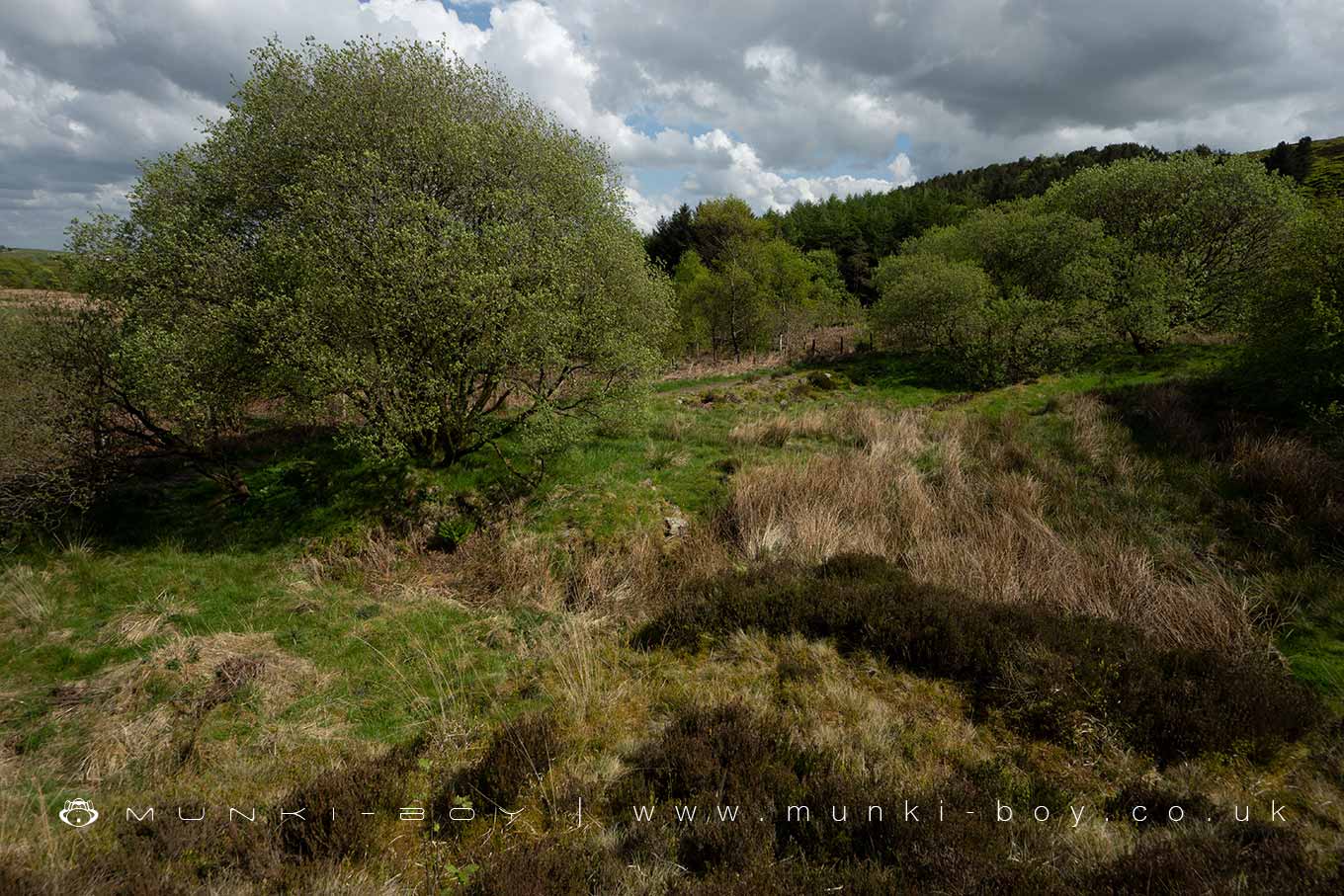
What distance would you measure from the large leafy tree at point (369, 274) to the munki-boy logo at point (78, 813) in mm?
6335

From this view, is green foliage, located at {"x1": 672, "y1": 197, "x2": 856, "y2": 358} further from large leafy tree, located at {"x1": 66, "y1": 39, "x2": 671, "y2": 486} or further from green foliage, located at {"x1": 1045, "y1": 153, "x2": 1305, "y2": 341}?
large leafy tree, located at {"x1": 66, "y1": 39, "x2": 671, "y2": 486}

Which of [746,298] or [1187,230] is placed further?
[746,298]

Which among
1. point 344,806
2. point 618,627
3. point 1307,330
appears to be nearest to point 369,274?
point 618,627

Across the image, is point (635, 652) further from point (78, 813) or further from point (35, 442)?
point (35, 442)

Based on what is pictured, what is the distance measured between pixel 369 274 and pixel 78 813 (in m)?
8.68

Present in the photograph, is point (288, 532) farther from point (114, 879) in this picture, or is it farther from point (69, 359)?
point (114, 879)

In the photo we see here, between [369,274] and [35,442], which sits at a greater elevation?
[369,274]

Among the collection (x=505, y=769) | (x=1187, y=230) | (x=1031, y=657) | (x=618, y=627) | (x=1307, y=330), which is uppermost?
(x=1187, y=230)

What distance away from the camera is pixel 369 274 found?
33.4 ft

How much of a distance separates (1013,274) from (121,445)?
33.0 meters

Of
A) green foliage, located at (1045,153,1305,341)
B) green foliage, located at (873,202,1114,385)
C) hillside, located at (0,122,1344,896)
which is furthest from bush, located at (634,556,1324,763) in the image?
green foliage, located at (1045,153,1305,341)

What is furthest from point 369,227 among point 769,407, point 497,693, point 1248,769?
point 1248,769

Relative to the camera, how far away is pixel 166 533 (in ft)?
37.7

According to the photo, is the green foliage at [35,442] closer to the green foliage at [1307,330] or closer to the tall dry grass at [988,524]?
the tall dry grass at [988,524]
